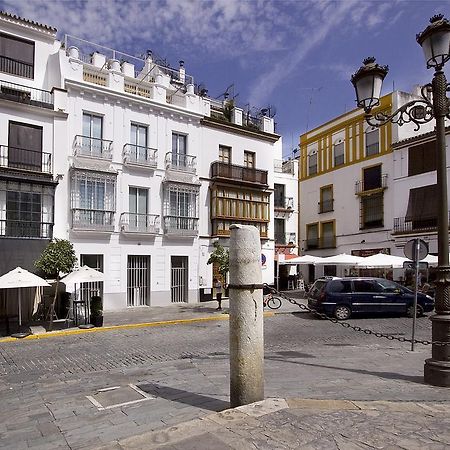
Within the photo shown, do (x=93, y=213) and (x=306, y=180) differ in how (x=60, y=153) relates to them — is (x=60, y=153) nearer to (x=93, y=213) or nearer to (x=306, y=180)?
(x=93, y=213)

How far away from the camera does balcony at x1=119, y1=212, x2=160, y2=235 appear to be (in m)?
20.0

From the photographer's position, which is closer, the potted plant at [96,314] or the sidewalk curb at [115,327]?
the sidewalk curb at [115,327]

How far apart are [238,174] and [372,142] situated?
1214cm

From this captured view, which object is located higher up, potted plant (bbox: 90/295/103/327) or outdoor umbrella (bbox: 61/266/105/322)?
outdoor umbrella (bbox: 61/266/105/322)

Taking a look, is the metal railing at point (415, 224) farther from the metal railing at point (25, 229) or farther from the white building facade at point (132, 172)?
the metal railing at point (25, 229)

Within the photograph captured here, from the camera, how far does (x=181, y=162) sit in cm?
2239

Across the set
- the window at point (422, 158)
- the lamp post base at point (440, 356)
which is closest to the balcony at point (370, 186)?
the window at point (422, 158)

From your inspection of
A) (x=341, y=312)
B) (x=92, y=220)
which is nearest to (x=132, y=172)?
(x=92, y=220)

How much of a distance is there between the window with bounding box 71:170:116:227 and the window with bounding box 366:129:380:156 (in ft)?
62.9

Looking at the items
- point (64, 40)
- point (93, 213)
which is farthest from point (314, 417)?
point (64, 40)

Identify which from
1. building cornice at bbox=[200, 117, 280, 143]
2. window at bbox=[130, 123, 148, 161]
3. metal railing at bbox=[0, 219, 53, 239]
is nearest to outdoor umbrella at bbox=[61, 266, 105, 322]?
metal railing at bbox=[0, 219, 53, 239]

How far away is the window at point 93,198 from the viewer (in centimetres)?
1850

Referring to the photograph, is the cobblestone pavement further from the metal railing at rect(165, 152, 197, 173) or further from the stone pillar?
the metal railing at rect(165, 152, 197, 173)

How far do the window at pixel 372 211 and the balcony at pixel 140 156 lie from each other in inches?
646
